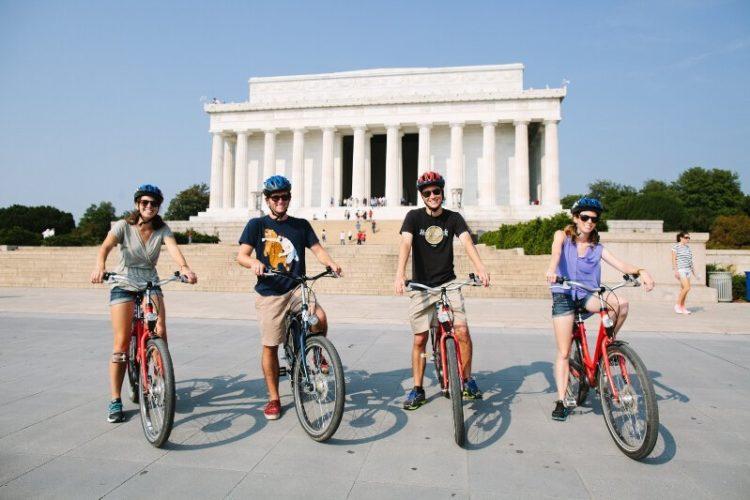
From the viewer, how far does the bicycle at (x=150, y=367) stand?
388 cm

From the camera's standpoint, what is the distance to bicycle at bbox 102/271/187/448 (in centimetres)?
388

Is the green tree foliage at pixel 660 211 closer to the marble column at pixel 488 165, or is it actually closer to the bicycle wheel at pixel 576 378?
the marble column at pixel 488 165

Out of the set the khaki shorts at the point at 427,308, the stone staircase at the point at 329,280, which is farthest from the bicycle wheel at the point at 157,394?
the stone staircase at the point at 329,280

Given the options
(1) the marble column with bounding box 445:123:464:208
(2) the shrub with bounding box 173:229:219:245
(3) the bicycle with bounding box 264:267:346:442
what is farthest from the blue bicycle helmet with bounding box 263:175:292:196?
(1) the marble column with bounding box 445:123:464:208

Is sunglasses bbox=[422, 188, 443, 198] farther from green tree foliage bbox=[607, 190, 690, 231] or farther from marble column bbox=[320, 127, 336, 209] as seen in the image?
marble column bbox=[320, 127, 336, 209]

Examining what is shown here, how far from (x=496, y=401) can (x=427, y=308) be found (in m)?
1.30

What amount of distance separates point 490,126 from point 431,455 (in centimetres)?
4982

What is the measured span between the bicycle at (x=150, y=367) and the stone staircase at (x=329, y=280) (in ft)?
43.7

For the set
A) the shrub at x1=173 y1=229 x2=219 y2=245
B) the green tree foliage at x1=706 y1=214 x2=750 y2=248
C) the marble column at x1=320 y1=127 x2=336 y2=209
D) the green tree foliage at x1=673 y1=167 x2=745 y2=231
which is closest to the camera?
the shrub at x1=173 y1=229 x2=219 y2=245

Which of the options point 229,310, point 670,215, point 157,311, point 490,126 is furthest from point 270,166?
point 157,311

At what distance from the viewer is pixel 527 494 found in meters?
3.24

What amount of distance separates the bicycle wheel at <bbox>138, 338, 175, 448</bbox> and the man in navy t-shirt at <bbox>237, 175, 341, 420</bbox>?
89cm

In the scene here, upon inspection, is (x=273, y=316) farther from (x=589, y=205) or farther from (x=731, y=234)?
(x=731, y=234)

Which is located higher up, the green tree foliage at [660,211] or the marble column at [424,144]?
the marble column at [424,144]
